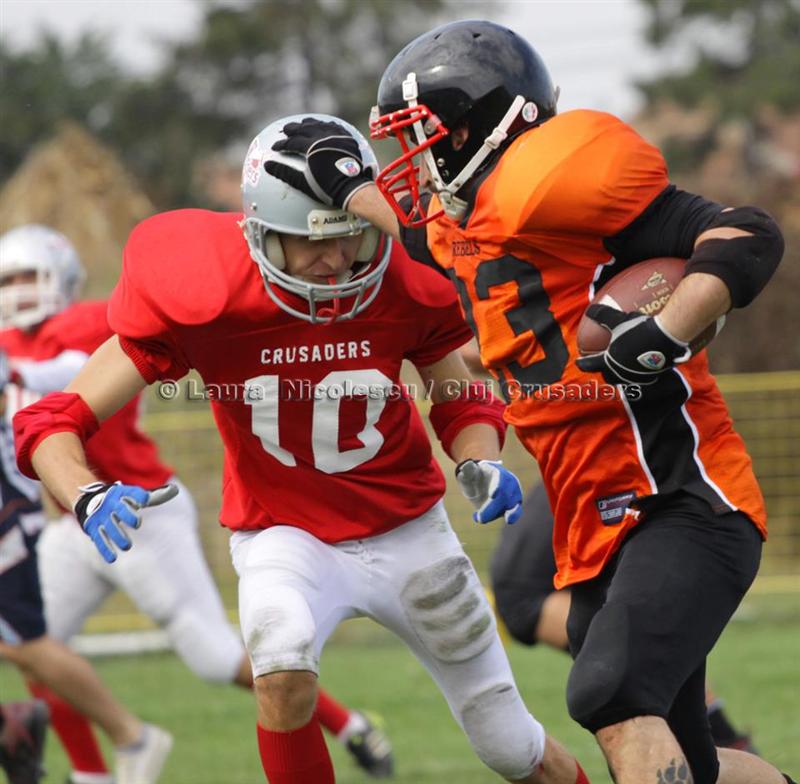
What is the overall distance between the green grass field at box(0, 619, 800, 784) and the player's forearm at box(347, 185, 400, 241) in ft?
7.33

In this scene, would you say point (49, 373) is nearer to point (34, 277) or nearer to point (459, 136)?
point (34, 277)

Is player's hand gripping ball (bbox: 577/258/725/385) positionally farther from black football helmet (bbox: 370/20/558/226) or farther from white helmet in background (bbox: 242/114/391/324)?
white helmet in background (bbox: 242/114/391/324)

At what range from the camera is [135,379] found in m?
3.82

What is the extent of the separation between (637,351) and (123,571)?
3134mm

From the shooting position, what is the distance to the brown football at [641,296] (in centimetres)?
337

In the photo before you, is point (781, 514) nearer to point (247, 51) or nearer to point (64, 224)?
point (64, 224)

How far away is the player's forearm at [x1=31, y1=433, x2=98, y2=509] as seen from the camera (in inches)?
145

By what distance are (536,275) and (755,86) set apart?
64.0ft

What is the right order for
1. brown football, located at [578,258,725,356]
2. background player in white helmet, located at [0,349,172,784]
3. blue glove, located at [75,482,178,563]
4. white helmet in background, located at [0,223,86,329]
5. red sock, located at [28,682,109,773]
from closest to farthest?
brown football, located at [578,258,725,356], blue glove, located at [75,482,178,563], background player in white helmet, located at [0,349,172,784], red sock, located at [28,682,109,773], white helmet in background, located at [0,223,86,329]

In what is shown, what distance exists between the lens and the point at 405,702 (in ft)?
23.4

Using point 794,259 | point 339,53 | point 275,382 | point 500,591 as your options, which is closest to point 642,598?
point 275,382

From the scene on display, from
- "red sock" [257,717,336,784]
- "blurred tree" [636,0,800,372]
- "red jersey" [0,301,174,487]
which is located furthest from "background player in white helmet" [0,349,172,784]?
"blurred tree" [636,0,800,372]

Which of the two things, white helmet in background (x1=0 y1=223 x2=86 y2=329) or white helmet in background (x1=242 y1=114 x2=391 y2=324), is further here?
white helmet in background (x1=0 y1=223 x2=86 y2=329)

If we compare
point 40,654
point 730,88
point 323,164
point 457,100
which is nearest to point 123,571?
point 40,654
